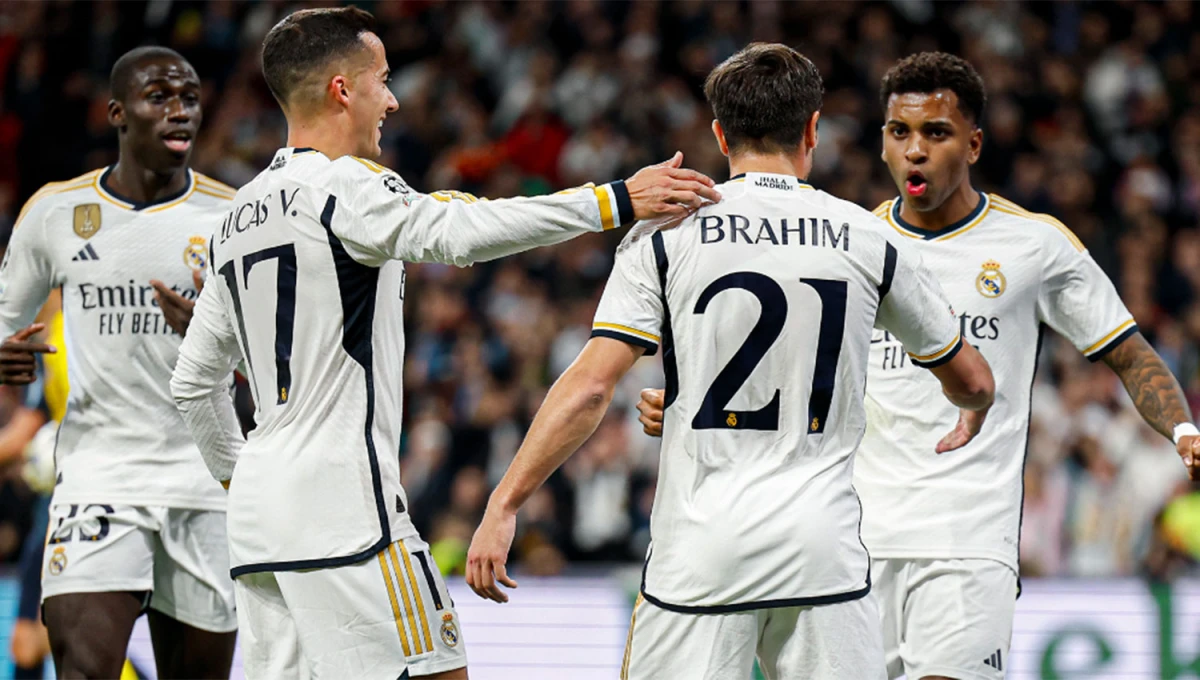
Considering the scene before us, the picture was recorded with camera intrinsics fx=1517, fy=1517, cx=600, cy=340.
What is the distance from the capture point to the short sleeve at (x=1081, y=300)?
5.82m

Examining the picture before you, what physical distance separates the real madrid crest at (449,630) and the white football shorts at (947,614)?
1873 mm

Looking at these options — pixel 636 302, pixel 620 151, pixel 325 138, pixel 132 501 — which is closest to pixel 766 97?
pixel 636 302

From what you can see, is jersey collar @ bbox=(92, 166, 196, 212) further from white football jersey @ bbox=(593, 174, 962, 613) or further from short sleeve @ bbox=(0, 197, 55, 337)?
white football jersey @ bbox=(593, 174, 962, 613)

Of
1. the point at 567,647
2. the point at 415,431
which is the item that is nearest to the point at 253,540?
the point at 567,647

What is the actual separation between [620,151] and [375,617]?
1102cm

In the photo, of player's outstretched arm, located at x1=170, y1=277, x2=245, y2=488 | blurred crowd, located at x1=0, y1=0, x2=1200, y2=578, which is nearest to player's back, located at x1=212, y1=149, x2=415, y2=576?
player's outstretched arm, located at x1=170, y1=277, x2=245, y2=488

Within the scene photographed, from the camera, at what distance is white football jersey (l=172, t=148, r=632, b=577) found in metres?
4.45

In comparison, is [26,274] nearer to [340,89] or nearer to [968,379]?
[340,89]

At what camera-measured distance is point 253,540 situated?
4574mm

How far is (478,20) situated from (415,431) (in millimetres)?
6459

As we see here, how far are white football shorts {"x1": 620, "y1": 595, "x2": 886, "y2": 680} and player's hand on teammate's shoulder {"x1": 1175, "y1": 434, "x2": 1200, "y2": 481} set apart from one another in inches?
66.7

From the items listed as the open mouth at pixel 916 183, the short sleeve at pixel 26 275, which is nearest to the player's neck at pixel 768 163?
the open mouth at pixel 916 183

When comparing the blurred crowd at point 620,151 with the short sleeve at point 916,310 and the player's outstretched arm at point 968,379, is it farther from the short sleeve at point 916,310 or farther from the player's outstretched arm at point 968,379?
the short sleeve at point 916,310

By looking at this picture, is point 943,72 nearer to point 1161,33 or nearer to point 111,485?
point 111,485
